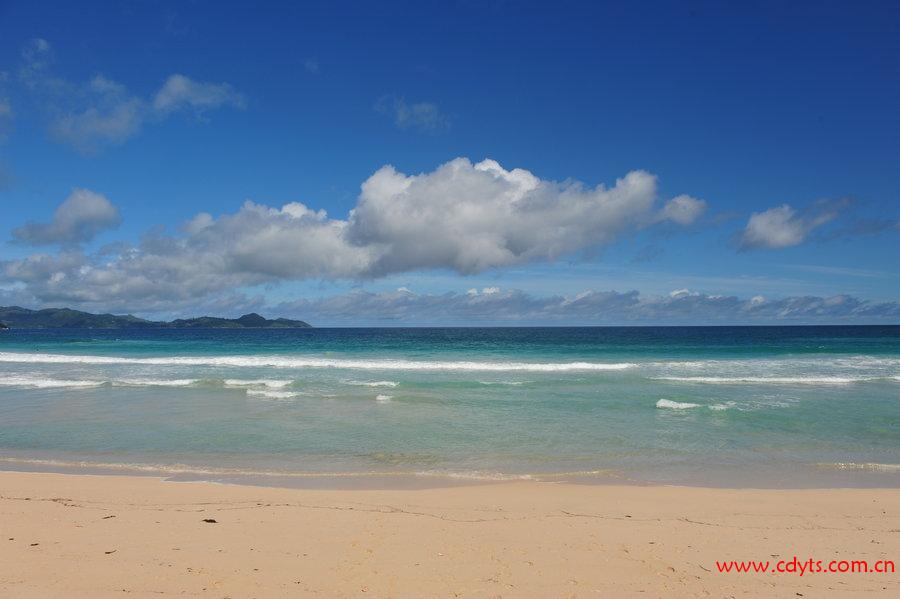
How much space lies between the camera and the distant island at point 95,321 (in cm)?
16375

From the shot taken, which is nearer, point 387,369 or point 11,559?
point 11,559

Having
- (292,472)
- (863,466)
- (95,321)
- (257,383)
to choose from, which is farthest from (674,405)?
(95,321)

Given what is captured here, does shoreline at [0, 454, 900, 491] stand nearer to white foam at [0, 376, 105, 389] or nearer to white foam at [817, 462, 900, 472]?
white foam at [817, 462, 900, 472]

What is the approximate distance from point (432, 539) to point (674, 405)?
12490mm

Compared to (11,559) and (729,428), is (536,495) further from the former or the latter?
(729,428)

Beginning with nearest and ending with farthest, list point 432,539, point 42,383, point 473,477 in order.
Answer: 1. point 432,539
2. point 473,477
3. point 42,383

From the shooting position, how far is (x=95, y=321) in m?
164

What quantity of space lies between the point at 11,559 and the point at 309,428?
26.0 ft

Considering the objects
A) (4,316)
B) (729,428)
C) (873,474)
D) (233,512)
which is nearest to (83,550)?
(233,512)

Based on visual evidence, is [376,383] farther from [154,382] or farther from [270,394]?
[154,382]

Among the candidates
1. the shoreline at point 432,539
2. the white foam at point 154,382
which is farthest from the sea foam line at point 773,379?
the white foam at point 154,382

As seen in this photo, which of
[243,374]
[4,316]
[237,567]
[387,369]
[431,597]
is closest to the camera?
[431,597]

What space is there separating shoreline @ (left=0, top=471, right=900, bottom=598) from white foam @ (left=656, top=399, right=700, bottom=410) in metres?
7.66

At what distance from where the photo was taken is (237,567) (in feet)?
17.6
